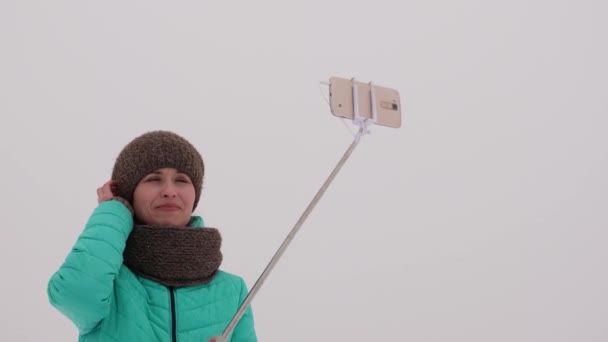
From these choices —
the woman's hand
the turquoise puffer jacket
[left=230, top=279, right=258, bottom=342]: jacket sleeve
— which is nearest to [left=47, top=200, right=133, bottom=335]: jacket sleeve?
the turquoise puffer jacket

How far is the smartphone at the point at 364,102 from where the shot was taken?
129 centimetres

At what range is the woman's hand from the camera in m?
1.26

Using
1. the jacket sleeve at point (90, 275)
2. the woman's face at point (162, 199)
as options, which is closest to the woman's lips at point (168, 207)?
the woman's face at point (162, 199)

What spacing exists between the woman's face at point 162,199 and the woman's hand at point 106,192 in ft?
0.16

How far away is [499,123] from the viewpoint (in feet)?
17.3

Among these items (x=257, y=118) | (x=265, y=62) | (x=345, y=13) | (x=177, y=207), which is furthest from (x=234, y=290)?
(x=345, y=13)

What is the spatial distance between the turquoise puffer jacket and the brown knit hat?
11 cm

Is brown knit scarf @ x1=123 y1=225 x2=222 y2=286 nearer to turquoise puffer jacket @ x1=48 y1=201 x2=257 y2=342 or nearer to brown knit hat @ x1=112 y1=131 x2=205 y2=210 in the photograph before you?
turquoise puffer jacket @ x1=48 y1=201 x2=257 y2=342

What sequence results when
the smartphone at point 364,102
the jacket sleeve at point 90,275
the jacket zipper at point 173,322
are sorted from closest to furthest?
the jacket sleeve at point 90,275 → the jacket zipper at point 173,322 → the smartphone at point 364,102

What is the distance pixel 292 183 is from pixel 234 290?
2752mm

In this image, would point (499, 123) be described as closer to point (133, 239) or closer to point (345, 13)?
point (345, 13)

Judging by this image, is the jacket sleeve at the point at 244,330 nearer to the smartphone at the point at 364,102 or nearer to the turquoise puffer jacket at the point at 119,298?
the turquoise puffer jacket at the point at 119,298

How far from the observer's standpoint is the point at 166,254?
1213 mm

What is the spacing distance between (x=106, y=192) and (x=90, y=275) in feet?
0.82
